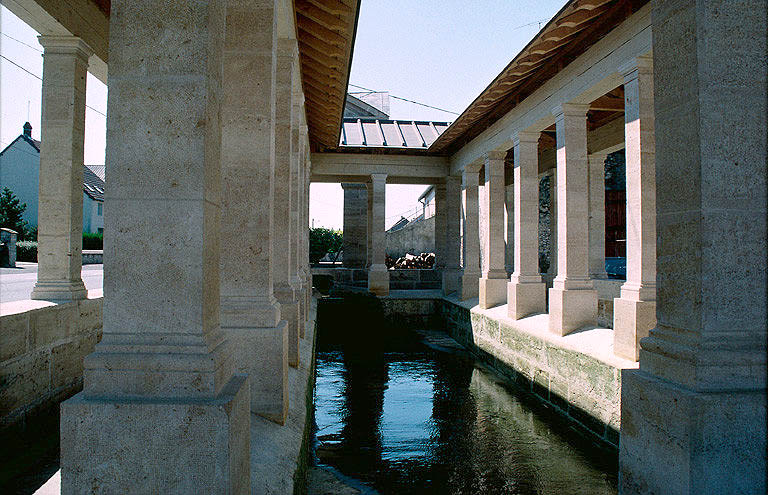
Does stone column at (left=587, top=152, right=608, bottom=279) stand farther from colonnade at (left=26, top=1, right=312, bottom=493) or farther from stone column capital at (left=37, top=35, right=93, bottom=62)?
colonnade at (left=26, top=1, right=312, bottom=493)

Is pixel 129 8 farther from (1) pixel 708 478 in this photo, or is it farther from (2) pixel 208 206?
(1) pixel 708 478

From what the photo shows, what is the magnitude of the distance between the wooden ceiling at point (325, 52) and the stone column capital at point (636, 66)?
151 inches

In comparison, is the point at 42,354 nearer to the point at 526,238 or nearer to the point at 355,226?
the point at 526,238

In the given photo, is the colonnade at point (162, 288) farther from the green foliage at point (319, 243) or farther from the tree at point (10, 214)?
the tree at point (10, 214)

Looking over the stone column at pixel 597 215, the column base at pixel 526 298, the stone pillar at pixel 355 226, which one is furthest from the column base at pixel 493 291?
the stone pillar at pixel 355 226

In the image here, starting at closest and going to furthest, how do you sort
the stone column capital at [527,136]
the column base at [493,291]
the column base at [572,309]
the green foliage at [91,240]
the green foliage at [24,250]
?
the column base at [572,309]
the stone column capital at [527,136]
the column base at [493,291]
the green foliage at [24,250]
the green foliage at [91,240]

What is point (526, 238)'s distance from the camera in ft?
37.0

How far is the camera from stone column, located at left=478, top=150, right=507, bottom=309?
12.9 metres

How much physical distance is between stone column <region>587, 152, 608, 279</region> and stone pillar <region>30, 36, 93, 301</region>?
10.9 meters

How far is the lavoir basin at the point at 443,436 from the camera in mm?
5035

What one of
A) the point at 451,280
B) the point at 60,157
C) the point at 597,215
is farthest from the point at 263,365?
the point at 451,280

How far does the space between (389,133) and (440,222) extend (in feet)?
12.7

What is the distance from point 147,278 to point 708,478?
289 cm

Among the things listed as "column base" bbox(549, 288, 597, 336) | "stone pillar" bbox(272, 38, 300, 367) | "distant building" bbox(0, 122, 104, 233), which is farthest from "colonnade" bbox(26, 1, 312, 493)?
"distant building" bbox(0, 122, 104, 233)
